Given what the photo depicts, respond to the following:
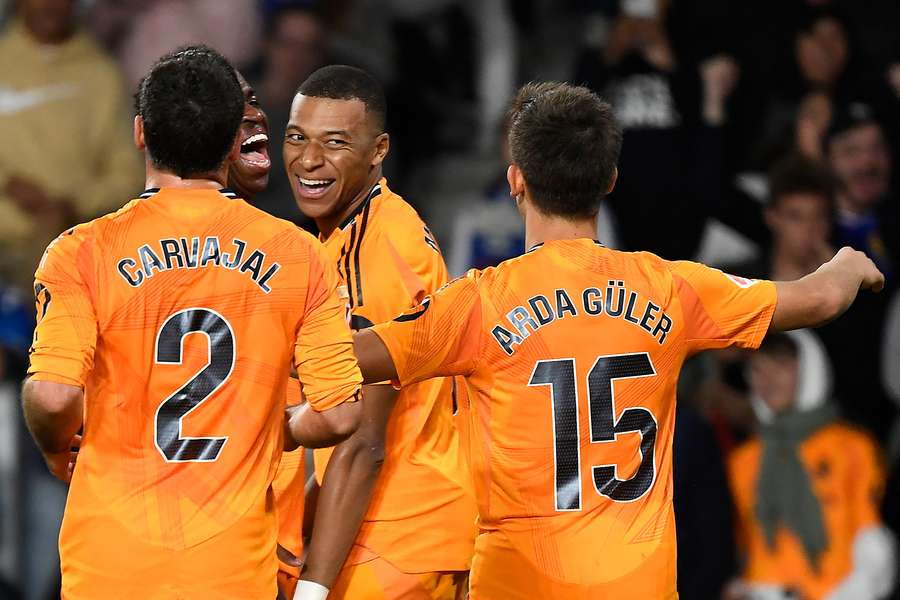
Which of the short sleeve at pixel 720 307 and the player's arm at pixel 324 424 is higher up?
the short sleeve at pixel 720 307

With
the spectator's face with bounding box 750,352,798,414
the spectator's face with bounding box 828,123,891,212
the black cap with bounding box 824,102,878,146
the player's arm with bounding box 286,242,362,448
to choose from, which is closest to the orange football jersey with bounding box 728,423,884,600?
the spectator's face with bounding box 750,352,798,414

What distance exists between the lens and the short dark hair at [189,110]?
10.4 feet

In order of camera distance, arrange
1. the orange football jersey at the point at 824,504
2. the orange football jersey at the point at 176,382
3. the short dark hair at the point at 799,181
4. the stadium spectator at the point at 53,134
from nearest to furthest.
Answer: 1. the orange football jersey at the point at 176,382
2. the orange football jersey at the point at 824,504
3. the short dark hair at the point at 799,181
4. the stadium spectator at the point at 53,134

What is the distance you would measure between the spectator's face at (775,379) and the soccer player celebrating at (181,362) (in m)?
4.35

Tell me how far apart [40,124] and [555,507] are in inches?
201

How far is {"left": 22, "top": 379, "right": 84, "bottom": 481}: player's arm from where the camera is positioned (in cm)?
301

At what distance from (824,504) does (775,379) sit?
638 mm

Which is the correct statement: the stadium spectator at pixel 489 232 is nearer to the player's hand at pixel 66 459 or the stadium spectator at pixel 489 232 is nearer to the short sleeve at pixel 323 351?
the short sleeve at pixel 323 351

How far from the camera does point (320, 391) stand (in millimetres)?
3189

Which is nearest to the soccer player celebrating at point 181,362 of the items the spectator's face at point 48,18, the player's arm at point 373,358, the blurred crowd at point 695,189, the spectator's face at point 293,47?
the player's arm at point 373,358

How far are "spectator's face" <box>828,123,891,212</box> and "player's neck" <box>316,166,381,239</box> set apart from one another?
14.4 ft

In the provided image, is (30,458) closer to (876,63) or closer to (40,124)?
(40,124)

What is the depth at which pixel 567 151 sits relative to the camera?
3426 mm

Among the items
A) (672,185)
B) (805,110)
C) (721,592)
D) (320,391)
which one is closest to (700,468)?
(721,592)
